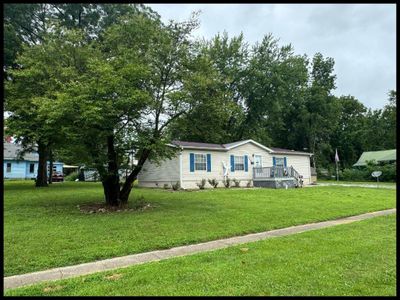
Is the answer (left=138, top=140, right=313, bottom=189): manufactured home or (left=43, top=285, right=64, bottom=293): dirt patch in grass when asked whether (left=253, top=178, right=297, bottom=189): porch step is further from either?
(left=43, top=285, right=64, bottom=293): dirt patch in grass

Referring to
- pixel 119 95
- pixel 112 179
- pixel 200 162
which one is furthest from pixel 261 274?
pixel 200 162

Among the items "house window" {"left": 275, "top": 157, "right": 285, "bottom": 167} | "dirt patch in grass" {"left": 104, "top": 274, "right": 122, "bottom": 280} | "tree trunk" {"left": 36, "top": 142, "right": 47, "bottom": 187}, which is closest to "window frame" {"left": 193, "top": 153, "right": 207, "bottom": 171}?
"house window" {"left": 275, "top": 157, "right": 285, "bottom": 167}

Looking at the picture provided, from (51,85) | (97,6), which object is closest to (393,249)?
(51,85)

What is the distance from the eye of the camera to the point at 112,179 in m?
12.1

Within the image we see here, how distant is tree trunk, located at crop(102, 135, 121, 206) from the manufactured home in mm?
8392

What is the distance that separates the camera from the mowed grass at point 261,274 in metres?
3.96

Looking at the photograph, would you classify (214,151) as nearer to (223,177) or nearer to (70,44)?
(223,177)

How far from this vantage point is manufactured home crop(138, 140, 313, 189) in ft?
A: 70.3

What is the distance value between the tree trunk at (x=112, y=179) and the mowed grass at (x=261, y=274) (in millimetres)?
6855

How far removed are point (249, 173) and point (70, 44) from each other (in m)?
15.5

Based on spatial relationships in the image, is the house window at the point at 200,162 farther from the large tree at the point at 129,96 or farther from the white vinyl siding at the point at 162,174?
the large tree at the point at 129,96

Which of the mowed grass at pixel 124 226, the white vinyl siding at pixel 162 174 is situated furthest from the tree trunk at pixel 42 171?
the mowed grass at pixel 124 226

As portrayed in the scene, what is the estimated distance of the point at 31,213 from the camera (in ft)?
34.1

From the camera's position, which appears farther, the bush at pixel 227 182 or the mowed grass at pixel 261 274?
the bush at pixel 227 182
